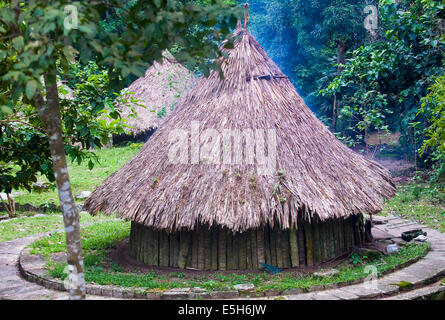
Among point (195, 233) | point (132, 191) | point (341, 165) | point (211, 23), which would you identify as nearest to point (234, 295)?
point (195, 233)

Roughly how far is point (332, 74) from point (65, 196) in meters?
16.4

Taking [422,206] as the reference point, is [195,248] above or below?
below

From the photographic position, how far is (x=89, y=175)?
47.5 feet

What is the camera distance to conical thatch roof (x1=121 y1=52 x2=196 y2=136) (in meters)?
18.5

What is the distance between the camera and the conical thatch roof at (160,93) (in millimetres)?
18453

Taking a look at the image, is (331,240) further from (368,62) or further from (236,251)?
(368,62)

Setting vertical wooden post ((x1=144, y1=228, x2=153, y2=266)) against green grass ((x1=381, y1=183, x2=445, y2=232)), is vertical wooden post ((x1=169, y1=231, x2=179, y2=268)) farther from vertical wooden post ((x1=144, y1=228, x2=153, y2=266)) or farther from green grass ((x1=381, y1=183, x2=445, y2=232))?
green grass ((x1=381, y1=183, x2=445, y2=232))

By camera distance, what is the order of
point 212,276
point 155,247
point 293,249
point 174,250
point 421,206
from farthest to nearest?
1. point 421,206
2. point 155,247
3. point 174,250
4. point 293,249
5. point 212,276

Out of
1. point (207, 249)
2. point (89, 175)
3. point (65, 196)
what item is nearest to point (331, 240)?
point (207, 249)

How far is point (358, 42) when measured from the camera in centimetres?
1822

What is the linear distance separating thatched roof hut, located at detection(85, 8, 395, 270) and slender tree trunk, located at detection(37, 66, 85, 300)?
2186 millimetres

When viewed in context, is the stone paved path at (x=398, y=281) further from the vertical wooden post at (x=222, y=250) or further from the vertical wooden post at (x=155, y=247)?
the vertical wooden post at (x=155, y=247)

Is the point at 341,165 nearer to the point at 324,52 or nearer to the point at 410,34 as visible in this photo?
the point at 410,34
